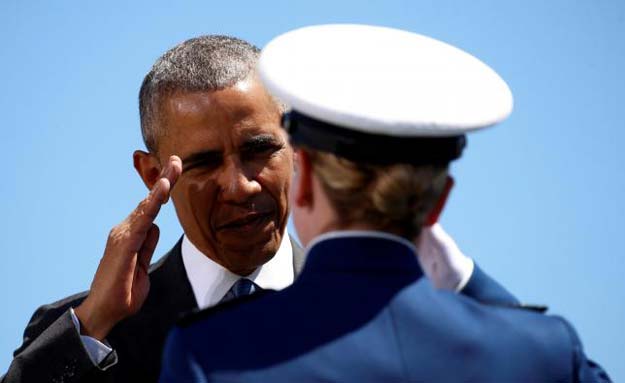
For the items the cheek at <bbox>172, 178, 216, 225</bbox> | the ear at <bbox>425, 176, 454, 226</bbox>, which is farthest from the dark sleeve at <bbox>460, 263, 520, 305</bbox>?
the cheek at <bbox>172, 178, 216, 225</bbox>

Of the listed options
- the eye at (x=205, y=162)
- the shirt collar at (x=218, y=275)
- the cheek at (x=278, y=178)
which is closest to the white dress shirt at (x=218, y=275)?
the shirt collar at (x=218, y=275)

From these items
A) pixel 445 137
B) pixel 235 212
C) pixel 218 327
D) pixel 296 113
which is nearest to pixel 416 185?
pixel 445 137

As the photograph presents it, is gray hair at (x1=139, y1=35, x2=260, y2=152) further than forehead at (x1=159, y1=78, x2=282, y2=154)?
Yes

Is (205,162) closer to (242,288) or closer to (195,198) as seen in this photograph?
(195,198)

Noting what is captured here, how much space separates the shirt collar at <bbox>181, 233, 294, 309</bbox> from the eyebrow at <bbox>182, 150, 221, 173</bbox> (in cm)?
44

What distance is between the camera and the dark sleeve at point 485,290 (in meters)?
3.90

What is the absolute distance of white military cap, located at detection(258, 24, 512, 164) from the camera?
3.13 metres

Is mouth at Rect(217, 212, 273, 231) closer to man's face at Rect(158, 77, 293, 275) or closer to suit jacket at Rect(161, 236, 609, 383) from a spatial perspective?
man's face at Rect(158, 77, 293, 275)

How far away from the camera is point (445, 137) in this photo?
10.8ft

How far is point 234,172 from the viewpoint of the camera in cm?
533

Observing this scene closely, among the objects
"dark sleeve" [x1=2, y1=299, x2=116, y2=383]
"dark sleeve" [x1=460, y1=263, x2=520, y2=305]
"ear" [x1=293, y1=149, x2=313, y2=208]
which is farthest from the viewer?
"dark sleeve" [x1=2, y1=299, x2=116, y2=383]

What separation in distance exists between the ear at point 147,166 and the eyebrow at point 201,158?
0.40m

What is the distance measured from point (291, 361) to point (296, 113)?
76cm

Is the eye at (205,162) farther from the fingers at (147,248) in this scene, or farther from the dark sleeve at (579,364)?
the dark sleeve at (579,364)
